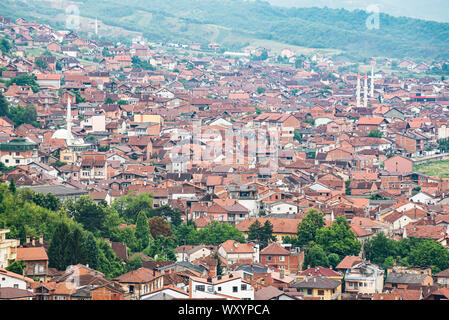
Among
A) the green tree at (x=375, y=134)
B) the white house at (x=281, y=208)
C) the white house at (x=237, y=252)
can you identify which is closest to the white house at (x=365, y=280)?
the white house at (x=237, y=252)

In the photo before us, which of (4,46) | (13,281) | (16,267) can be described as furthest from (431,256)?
(4,46)

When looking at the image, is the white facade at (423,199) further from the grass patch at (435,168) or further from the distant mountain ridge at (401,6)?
the distant mountain ridge at (401,6)

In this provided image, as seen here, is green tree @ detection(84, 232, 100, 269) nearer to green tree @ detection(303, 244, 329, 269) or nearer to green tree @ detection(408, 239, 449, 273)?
green tree @ detection(303, 244, 329, 269)

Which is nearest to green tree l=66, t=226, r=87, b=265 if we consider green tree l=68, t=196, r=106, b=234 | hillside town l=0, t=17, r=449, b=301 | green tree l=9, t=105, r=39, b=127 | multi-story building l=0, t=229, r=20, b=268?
hillside town l=0, t=17, r=449, b=301

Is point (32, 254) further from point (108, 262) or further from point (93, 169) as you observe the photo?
point (93, 169)

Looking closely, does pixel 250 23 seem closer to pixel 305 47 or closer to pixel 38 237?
pixel 305 47
